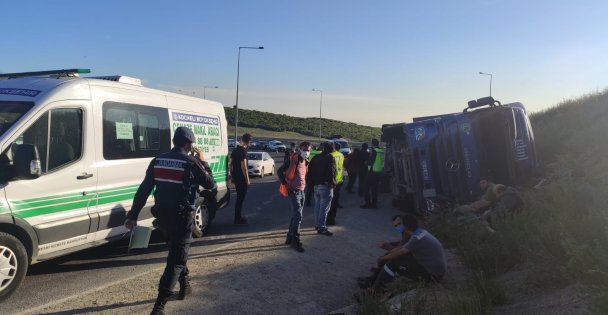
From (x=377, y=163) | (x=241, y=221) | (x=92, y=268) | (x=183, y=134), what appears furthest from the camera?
(x=377, y=163)

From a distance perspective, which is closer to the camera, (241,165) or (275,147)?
(241,165)

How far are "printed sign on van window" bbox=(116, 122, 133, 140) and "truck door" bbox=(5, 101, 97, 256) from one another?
20.4 inches

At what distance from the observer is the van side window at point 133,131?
6.35 m

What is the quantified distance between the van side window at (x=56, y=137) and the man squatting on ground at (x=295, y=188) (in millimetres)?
3118

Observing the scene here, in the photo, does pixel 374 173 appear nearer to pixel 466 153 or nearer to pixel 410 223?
pixel 466 153

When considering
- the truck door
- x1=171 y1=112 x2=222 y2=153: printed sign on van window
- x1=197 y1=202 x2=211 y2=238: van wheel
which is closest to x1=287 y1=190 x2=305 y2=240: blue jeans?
x1=197 y1=202 x2=211 y2=238: van wheel

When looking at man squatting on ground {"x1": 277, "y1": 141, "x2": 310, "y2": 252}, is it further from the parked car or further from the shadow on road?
the parked car

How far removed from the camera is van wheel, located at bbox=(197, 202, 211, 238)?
8312 millimetres

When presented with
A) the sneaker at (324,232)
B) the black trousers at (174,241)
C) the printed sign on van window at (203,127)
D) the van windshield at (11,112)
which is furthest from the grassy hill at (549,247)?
the van windshield at (11,112)

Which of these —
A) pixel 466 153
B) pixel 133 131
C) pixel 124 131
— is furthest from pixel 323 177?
pixel 466 153

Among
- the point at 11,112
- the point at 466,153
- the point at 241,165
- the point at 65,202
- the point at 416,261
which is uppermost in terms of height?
the point at 11,112

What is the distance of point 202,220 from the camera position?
27.9 feet

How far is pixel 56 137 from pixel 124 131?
113cm

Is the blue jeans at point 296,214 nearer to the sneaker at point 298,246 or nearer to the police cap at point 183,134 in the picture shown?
the sneaker at point 298,246
